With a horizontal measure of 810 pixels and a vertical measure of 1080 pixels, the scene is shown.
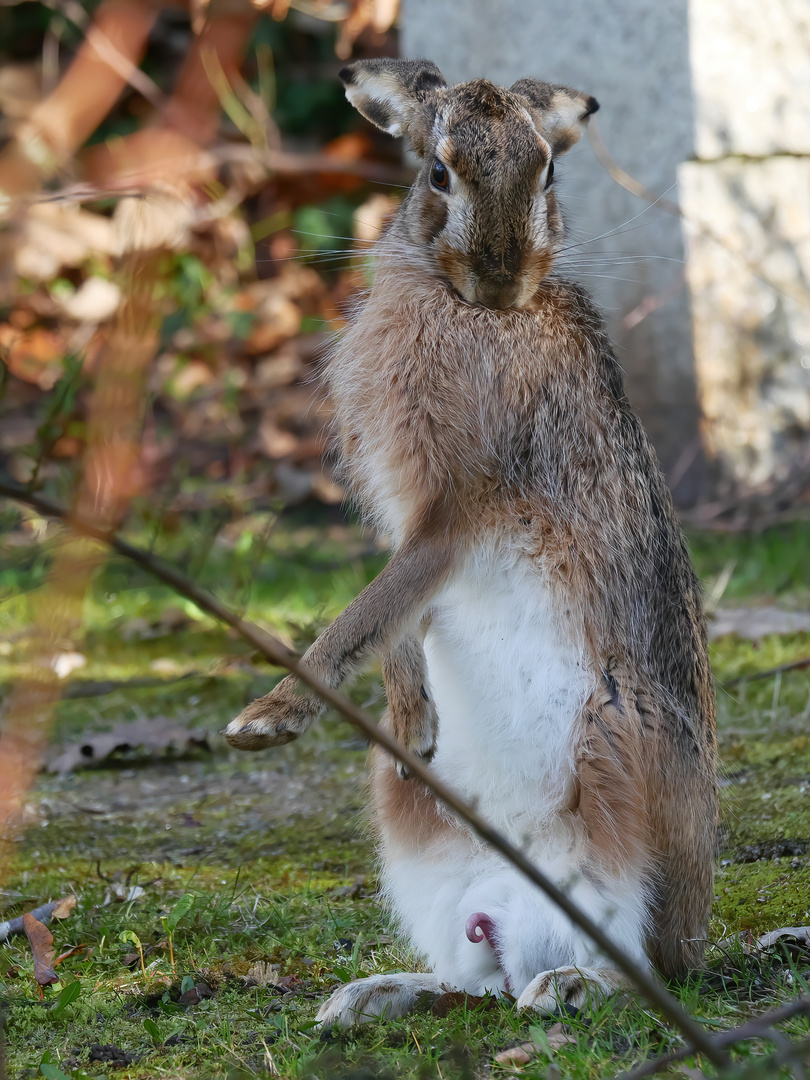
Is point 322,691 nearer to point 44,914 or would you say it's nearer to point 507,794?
point 507,794

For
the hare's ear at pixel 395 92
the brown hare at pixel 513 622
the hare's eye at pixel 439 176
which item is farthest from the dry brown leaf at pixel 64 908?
the hare's ear at pixel 395 92

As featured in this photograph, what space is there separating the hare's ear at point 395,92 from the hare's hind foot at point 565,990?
1.66 m

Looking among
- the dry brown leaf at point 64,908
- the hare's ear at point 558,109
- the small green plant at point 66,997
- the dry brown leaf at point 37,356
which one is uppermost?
the hare's ear at point 558,109

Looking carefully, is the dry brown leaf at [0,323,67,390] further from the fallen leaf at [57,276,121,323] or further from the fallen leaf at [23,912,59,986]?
the fallen leaf at [23,912,59,986]

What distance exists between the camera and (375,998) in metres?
2.04

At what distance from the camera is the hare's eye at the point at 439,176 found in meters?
2.33

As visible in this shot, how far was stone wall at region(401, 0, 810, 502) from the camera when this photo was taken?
5.46 metres

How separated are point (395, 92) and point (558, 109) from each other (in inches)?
14.5

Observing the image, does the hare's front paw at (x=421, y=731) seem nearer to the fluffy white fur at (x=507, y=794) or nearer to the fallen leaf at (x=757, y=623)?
the fluffy white fur at (x=507, y=794)

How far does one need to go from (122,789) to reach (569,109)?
7.07ft

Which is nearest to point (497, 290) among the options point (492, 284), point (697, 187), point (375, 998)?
point (492, 284)

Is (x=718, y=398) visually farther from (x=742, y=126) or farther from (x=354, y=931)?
(x=354, y=931)

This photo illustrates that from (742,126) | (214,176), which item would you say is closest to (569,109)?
(742,126)

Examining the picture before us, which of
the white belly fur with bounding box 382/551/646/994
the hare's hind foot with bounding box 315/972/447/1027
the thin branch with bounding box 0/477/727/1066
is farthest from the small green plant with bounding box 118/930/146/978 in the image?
the thin branch with bounding box 0/477/727/1066
